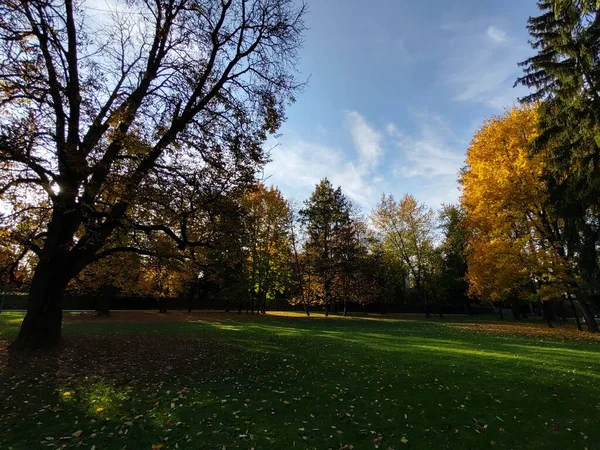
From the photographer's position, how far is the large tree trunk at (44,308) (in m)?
10.3

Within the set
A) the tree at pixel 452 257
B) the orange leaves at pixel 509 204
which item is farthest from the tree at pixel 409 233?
the orange leaves at pixel 509 204

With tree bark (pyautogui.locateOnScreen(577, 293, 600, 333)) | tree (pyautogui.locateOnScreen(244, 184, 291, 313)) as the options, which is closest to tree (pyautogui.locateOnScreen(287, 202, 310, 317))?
tree (pyautogui.locateOnScreen(244, 184, 291, 313))

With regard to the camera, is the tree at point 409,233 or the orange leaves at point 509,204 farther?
the tree at point 409,233

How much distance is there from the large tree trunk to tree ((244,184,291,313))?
22869 millimetres

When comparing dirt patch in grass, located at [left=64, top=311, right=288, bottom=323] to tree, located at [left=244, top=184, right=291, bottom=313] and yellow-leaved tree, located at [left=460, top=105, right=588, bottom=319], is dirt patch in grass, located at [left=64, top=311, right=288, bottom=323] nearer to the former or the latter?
tree, located at [left=244, top=184, right=291, bottom=313]

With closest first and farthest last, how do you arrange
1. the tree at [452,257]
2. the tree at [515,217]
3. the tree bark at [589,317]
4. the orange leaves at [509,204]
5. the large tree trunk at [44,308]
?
the large tree trunk at [44,308] → the tree at [515,217] → the orange leaves at [509,204] → the tree bark at [589,317] → the tree at [452,257]

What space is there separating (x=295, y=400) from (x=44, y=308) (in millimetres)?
8215

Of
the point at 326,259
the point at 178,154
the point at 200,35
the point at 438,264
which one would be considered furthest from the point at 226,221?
the point at 438,264

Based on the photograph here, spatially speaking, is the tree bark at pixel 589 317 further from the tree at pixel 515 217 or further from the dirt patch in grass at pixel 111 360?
the dirt patch in grass at pixel 111 360

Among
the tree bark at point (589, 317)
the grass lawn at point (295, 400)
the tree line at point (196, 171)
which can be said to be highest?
the tree line at point (196, 171)

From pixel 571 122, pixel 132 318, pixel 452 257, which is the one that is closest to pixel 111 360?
pixel 132 318

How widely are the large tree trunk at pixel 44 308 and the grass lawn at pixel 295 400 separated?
0.51 meters

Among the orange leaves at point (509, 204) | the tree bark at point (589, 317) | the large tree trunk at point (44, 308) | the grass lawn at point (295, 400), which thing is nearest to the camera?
the grass lawn at point (295, 400)

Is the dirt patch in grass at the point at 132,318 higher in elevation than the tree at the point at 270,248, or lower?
lower
